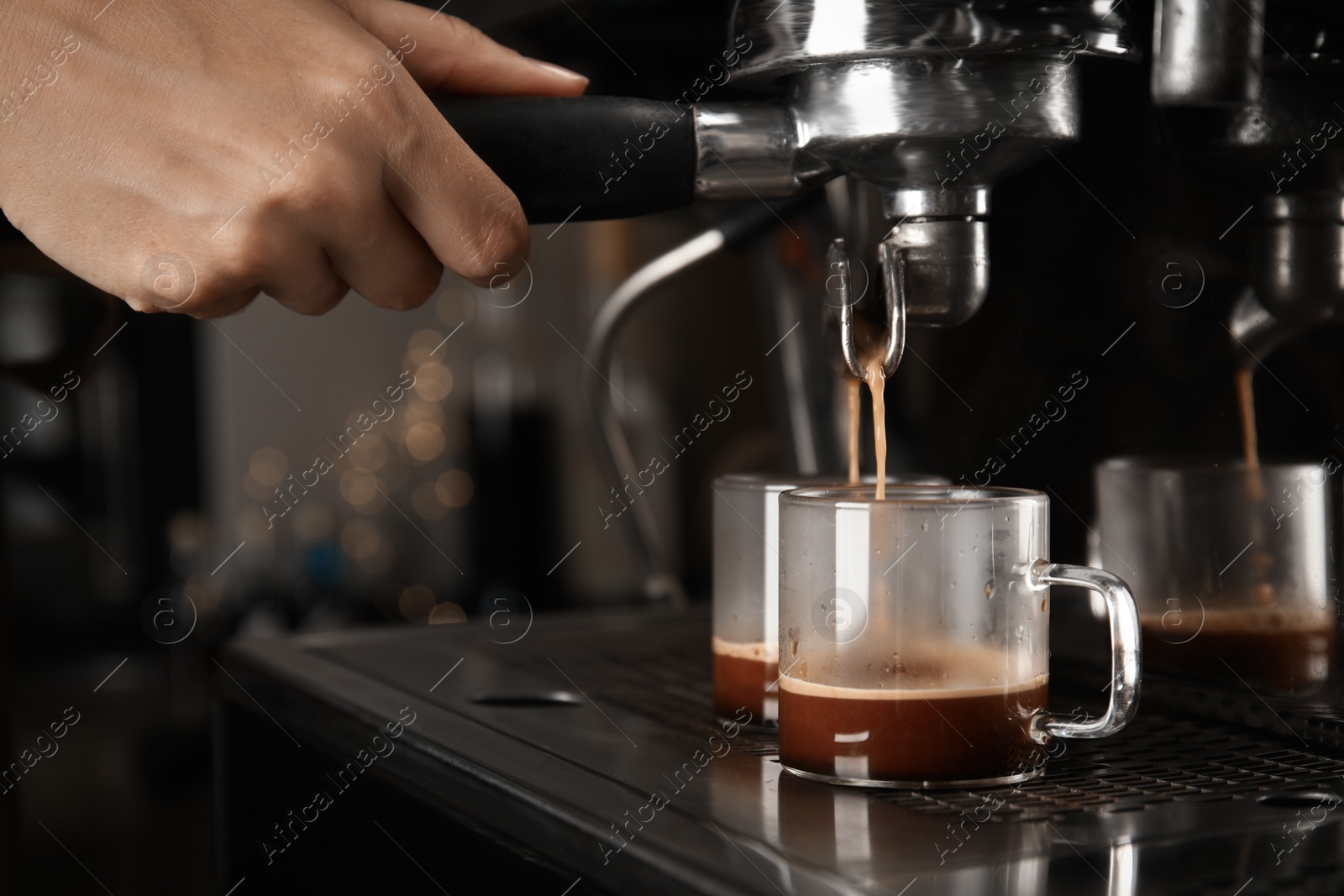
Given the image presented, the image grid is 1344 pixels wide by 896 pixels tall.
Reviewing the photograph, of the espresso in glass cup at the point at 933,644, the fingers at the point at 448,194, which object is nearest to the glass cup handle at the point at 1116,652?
the espresso in glass cup at the point at 933,644

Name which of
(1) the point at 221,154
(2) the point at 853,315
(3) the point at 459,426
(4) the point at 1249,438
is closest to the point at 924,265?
(2) the point at 853,315

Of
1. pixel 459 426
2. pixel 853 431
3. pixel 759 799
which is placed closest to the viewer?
pixel 759 799

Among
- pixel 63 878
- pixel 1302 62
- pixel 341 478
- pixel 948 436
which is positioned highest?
pixel 1302 62

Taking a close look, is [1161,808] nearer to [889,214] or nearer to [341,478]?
[889,214]

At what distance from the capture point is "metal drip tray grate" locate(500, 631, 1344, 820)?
0.40 m

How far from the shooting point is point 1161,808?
39 cm

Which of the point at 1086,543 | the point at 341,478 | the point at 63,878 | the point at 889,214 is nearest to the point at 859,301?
the point at 889,214

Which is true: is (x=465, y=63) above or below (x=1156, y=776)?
above

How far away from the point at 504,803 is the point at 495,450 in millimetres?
1830

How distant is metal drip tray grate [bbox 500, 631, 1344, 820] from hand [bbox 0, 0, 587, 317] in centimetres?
21

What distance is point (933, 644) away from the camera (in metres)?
0.42

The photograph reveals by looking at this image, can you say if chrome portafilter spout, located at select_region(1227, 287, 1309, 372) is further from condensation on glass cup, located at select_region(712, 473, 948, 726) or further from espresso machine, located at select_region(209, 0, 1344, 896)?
condensation on glass cup, located at select_region(712, 473, 948, 726)

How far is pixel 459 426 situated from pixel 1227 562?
1.86m

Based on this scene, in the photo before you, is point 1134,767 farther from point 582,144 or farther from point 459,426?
point 459,426
